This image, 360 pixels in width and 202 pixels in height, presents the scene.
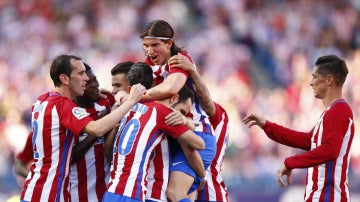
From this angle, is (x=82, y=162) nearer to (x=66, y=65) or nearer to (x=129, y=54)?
(x=66, y=65)

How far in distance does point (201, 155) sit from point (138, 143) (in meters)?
0.84

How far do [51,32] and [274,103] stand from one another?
5.76m

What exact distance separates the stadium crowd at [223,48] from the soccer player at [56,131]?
7.56 metres

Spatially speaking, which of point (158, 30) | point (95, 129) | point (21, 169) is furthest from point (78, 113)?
point (21, 169)

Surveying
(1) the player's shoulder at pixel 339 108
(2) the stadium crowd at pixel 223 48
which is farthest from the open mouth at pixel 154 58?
(2) the stadium crowd at pixel 223 48

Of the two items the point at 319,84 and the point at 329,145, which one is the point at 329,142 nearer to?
the point at 329,145

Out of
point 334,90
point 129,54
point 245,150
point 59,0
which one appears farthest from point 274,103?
point 334,90

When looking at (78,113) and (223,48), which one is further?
(223,48)

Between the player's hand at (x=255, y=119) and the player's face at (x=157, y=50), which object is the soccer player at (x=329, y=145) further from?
the player's face at (x=157, y=50)

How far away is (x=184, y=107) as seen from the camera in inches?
311

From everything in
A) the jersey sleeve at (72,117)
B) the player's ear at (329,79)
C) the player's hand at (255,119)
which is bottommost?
the jersey sleeve at (72,117)

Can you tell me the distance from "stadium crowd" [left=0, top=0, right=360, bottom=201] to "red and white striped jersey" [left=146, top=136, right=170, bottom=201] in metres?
7.60

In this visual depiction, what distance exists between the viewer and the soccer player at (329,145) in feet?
25.9

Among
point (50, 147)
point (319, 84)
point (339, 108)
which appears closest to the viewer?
point (50, 147)
